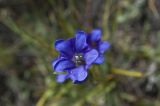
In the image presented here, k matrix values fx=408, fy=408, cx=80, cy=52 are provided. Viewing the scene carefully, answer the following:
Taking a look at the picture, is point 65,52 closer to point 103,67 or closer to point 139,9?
point 103,67

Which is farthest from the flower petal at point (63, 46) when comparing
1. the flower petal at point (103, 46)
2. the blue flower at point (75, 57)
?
the flower petal at point (103, 46)

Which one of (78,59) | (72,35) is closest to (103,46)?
(78,59)

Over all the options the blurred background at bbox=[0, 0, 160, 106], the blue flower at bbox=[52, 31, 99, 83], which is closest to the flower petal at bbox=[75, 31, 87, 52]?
the blue flower at bbox=[52, 31, 99, 83]

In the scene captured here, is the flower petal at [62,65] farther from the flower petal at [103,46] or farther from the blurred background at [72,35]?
the blurred background at [72,35]

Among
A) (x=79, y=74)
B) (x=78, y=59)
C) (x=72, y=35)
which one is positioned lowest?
(x=79, y=74)

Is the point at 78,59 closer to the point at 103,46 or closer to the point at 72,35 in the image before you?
the point at 103,46

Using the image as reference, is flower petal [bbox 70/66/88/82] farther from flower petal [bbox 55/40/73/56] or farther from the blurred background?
the blurred background
